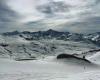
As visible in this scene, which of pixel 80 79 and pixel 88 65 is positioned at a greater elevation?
pixel 80 79

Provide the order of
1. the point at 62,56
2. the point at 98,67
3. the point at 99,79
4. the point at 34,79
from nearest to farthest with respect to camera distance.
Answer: the point at 99,79 → the point at 34,79 → the point at 98,67 → the point at 62,56

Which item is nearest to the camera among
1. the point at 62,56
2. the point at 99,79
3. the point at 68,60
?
the point at 99,79

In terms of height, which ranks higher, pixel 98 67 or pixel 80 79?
pixel 80 79

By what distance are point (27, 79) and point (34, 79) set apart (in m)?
1.09

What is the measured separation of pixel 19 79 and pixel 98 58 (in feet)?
160

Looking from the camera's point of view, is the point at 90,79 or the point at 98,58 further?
the point at 98,58

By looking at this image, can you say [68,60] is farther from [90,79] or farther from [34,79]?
[90,79]

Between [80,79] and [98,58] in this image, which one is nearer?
[80,79]

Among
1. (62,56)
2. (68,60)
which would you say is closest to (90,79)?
(68,60)

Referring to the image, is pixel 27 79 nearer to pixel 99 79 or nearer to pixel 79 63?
pixel 99 79

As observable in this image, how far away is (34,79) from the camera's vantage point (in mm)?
31875

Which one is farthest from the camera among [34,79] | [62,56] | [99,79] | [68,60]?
[62,56]

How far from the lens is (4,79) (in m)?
32.2

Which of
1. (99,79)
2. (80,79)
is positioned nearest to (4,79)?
(80,79)
